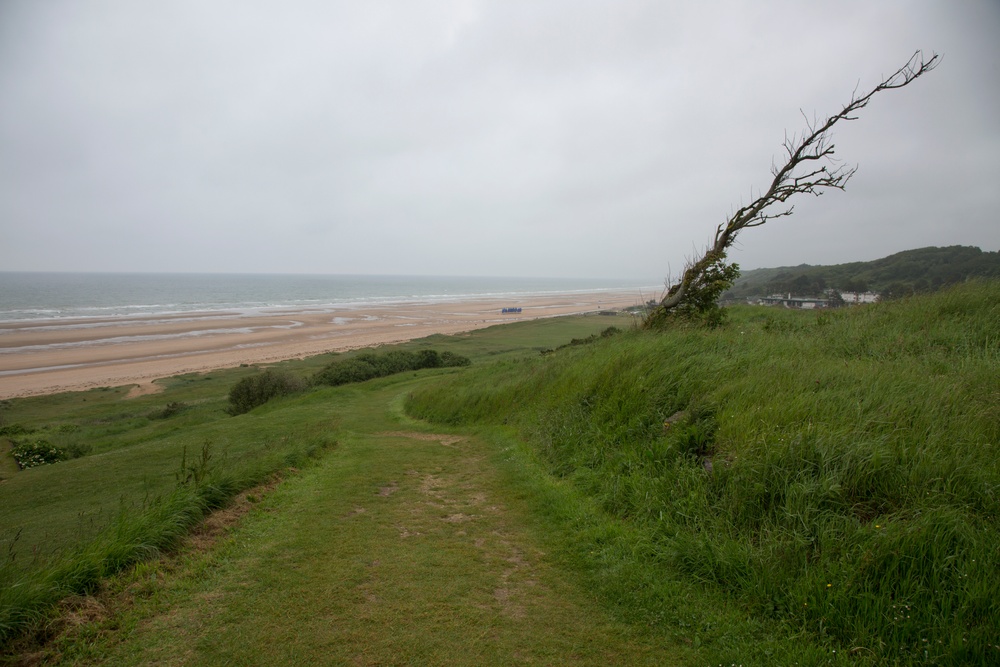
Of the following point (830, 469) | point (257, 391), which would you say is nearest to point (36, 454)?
point (257, 391)

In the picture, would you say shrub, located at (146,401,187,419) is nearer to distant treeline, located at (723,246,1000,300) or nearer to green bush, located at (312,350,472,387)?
green bush, located at (312,350,472,387)

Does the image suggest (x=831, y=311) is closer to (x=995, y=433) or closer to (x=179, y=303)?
(x=995, y=433)

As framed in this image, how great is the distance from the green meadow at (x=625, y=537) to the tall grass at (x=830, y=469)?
0.08 feet

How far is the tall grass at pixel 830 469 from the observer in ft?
11.1

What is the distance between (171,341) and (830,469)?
5514cm

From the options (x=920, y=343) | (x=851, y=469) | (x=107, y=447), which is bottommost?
(x=107, y=447)

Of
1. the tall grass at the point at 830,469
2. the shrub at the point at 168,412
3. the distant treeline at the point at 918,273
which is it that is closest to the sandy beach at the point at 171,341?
the shrub at the point at 168,412

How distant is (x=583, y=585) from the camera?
446 cm

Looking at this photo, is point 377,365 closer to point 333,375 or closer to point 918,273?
point 333,375

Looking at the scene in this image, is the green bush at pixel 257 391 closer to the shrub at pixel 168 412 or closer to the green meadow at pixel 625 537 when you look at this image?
the shrub at pixel 168 412

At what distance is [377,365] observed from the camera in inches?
1069

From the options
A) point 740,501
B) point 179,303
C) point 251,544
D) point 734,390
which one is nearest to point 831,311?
point 734,390

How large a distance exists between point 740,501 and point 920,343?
5322 mm

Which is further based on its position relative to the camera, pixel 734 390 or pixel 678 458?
pixel 734 390
